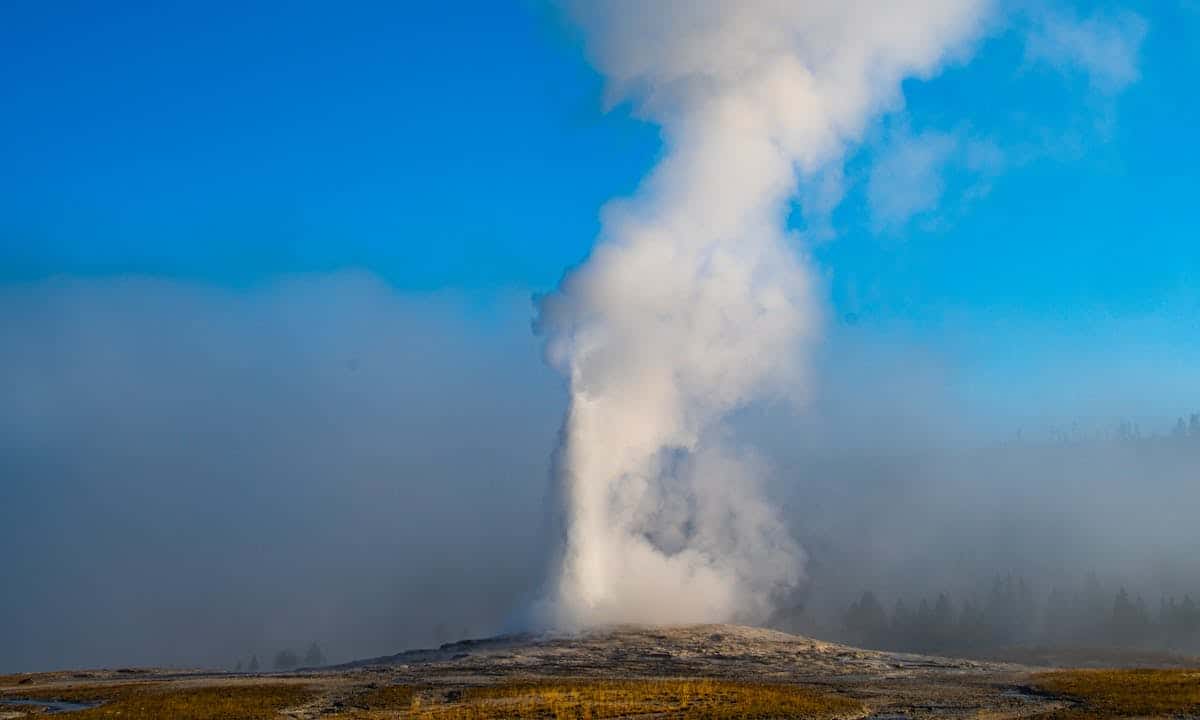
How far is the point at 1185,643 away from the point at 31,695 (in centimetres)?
14011

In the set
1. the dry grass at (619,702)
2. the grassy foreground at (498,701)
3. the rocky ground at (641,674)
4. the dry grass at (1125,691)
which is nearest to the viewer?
the dry grass at (1125,691)

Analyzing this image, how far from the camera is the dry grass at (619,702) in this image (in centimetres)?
4944

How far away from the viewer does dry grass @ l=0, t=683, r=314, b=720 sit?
52188 millimetres

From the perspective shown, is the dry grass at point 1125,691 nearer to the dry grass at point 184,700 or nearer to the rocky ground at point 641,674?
the rocky ground at point 641,674

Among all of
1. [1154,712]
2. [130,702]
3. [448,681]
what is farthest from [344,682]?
[1154,712]

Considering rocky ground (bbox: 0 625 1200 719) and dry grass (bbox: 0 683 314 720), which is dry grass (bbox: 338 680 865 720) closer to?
rocky ground (bbox: 0 625 1200 719)

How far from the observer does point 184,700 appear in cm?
5828

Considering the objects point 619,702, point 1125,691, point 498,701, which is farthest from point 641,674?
point 1125,691

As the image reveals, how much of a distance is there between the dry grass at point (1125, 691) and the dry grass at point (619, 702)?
11887mm

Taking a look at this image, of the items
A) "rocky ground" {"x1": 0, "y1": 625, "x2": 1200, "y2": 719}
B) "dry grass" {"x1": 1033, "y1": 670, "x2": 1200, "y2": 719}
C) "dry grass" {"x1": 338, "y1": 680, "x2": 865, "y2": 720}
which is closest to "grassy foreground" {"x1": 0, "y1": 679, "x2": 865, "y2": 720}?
"dry grass" {"x1": 338, "y1": 680, "x2": 865, "y2": 720}

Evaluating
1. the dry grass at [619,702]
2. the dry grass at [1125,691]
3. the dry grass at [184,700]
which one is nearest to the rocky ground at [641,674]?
the dry grass at [184,700]

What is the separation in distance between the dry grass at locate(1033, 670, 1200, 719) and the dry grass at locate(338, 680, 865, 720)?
39.0 feet

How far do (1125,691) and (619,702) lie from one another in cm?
2852

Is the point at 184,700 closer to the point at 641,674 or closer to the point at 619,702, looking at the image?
the point at 619,702
